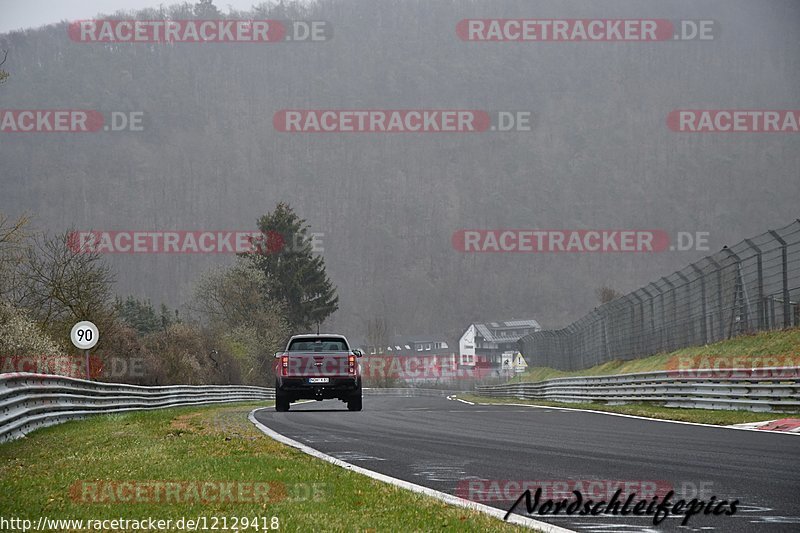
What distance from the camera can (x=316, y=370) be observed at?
2347cm

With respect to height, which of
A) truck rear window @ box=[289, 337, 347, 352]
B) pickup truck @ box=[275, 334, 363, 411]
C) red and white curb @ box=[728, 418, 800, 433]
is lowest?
red and white curb @ box=[728, 418, 800, 433]

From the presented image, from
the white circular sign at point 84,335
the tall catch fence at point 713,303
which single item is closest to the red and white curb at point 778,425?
the tall catch fence at point 713,303

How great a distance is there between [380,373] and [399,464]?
308 feet

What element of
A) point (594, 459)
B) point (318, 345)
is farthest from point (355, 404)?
point (594, 459)

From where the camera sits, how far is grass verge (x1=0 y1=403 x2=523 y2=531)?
673 centimetres

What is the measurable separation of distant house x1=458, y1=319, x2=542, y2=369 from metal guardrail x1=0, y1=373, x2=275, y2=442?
140 m

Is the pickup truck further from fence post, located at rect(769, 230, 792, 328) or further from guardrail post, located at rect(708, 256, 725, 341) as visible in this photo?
fence post, located at rect(769, 230, 792, 328)

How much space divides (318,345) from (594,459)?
543 inches

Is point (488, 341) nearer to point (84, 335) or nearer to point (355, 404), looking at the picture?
point (355, 404)

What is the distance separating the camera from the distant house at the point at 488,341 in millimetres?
174875

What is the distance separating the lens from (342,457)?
38.8 ft

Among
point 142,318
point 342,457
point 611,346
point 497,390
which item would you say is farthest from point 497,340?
point 342,457

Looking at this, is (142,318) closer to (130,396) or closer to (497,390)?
(497,390)

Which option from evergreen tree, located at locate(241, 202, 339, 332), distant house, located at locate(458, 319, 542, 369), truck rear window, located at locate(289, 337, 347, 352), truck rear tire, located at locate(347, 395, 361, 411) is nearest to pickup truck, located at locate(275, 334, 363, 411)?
truck rear window, located at locate(289, 337, 347, 352)
